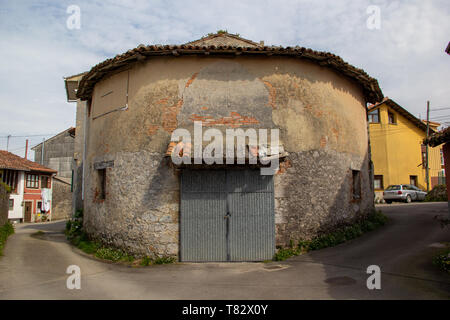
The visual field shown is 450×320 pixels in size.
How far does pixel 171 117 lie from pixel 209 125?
3.38 ft

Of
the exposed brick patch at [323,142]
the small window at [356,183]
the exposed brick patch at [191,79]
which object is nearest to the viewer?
the exposed brick patch at [191,79]

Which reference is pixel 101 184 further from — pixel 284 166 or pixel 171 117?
pixel 284 166

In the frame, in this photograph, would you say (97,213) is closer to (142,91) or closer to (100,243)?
(100,243)

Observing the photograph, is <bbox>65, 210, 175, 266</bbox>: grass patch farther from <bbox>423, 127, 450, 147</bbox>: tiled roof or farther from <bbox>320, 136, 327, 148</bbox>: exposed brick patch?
<bbox>423, 127, 450, 147</bbox>: tiled roof

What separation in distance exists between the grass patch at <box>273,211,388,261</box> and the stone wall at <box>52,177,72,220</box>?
28567 millimetres

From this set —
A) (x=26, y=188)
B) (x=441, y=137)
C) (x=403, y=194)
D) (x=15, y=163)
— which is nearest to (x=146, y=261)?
(x=441, y=137)

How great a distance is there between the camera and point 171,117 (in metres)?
8.89

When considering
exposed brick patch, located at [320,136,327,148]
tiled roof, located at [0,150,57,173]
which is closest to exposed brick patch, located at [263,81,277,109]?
exposed brick patch, located at [320,136,327,148]

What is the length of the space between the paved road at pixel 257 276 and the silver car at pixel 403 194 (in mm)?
13304

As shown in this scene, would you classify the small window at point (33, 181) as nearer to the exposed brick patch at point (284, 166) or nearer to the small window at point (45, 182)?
the small window at point (45, 182)

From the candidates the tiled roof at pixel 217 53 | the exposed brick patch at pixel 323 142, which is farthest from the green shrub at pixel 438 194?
the exposed brick patch at pixel 323 142

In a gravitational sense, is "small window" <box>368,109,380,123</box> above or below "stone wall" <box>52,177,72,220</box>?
above

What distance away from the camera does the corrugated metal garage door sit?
8.39 metres

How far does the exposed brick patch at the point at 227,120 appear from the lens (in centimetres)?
884
